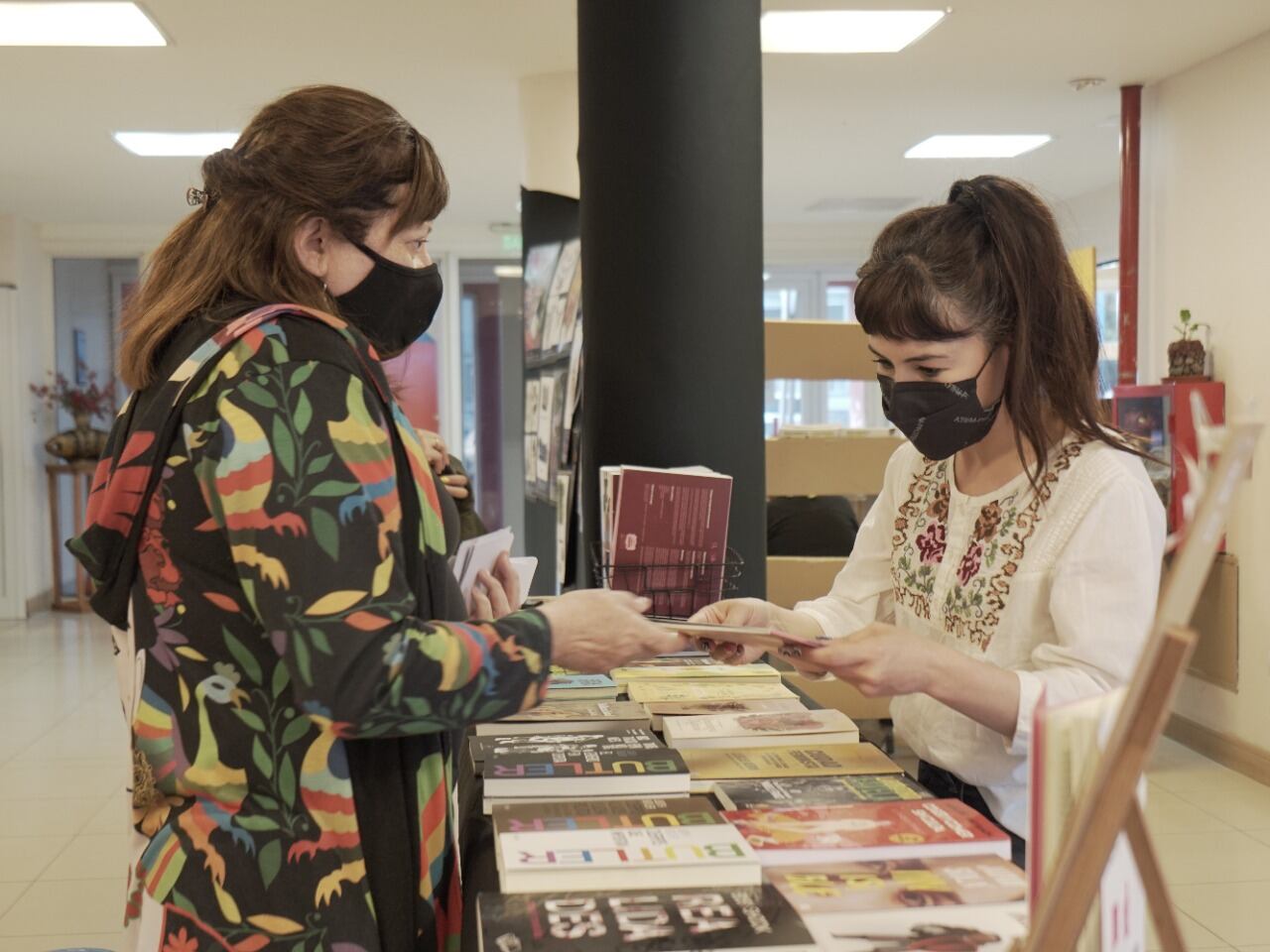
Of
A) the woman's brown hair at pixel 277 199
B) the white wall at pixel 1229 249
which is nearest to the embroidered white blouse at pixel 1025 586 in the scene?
the woman's brown hair at pixel 277 199

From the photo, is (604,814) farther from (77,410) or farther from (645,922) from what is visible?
(77,410)

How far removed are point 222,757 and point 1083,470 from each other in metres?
1.06

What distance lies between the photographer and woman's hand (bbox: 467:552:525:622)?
164 cm

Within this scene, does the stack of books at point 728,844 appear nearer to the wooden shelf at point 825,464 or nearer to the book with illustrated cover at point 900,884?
the book with illustrated cover at point 900,884

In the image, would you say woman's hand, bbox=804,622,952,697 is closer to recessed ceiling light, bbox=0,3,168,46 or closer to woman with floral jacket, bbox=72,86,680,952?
woman with floral jacket, bbox=72,86,680,952

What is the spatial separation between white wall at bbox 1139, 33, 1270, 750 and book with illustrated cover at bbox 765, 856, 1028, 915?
169 inches

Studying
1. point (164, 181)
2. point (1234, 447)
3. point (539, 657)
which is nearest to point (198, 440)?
point (539, 657)

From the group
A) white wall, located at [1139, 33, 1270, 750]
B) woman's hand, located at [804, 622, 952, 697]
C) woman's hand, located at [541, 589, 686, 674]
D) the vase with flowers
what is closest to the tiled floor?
white wall, located at [1139, 33, 1270, 750]

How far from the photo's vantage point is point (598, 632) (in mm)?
1343

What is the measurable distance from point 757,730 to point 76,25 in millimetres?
4356

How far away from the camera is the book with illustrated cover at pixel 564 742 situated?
1605 millimetres

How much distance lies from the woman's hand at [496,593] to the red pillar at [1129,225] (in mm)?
5100

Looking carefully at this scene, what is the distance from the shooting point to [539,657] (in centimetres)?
125

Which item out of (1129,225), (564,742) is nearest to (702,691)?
(564,742)
